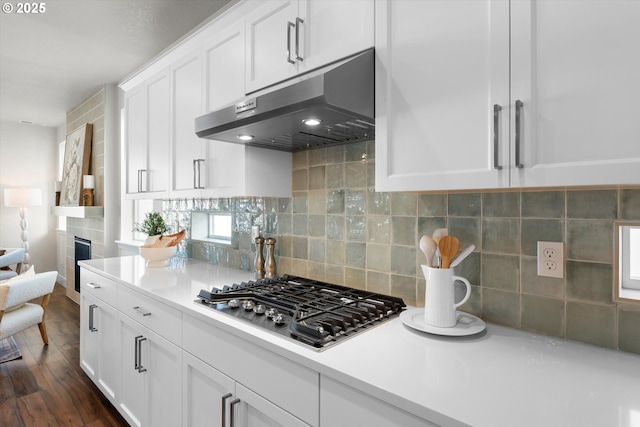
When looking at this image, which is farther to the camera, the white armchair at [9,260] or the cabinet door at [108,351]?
the white armchair at [9,260]

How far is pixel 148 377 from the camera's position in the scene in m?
1.73

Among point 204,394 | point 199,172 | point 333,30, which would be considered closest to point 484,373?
point 204,394

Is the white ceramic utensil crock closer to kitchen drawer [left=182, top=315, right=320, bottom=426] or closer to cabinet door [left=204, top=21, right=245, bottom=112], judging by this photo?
kitchen drawer [left=182, top=315, right=320, bottom=426]

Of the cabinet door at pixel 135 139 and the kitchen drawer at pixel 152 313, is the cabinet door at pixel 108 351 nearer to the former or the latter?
the kitchen drawer at pixel 152 313

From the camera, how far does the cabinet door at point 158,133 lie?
7.70 ft

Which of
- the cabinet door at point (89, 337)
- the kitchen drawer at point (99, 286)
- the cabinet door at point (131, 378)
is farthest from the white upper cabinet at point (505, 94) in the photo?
the cabinet door at point (89, 337)

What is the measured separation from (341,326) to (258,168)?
0.98 m

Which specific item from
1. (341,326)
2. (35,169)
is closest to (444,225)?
(341,326)

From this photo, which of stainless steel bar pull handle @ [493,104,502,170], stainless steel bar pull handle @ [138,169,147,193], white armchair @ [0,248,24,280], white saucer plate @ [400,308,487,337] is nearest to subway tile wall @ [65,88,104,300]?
white armchair @ [0,248,24,280]

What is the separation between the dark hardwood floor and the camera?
2.15m

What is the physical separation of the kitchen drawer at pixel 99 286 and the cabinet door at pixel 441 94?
5.81 feet

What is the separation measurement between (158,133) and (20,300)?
1737 millimetres

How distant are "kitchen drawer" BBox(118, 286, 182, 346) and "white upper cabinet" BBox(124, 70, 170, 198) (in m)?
0.75

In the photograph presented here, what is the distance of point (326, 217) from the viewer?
179 cm
